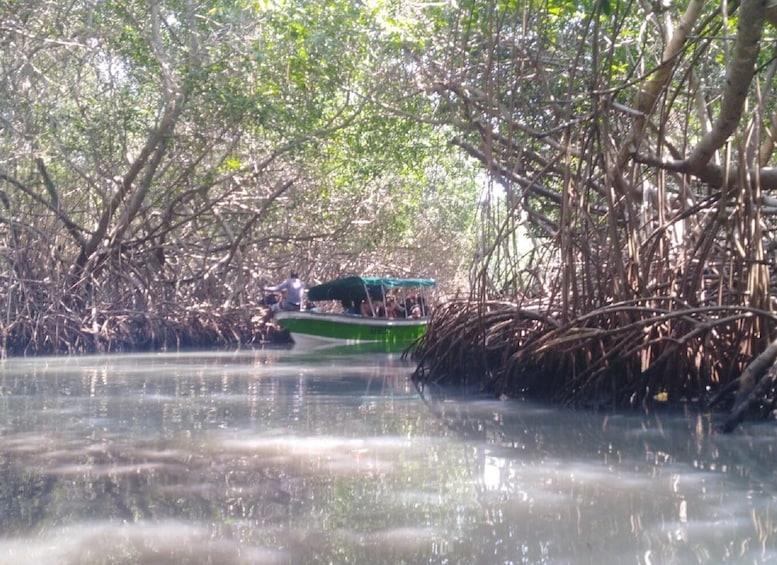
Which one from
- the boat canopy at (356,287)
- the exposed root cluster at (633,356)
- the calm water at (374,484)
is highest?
the boat canopy at (356,287)

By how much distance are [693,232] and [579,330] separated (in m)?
1.40

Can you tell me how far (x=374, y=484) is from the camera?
383cm

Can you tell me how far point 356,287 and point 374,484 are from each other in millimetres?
11588

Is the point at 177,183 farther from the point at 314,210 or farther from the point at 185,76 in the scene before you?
the point at 314,210

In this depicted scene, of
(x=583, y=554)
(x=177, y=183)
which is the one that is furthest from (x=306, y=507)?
(x=177, y=183)

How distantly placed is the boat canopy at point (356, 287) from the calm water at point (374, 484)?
8.25 m

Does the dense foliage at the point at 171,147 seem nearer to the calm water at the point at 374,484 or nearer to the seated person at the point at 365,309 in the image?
the seated person at the point at 365,309

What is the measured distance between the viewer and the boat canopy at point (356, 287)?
14.9 meters

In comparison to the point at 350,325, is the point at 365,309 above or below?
above

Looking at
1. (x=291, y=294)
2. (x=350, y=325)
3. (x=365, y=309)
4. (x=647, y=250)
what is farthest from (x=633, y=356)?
(x=365, y=309)

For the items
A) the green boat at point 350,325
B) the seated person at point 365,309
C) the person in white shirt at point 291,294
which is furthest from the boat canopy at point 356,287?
the person in white shirt at point 291,294

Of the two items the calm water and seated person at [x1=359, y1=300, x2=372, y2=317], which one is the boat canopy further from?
the calm water

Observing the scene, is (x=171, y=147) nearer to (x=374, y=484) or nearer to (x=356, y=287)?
(x=356, y=287)

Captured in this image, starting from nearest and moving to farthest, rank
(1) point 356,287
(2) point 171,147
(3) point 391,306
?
(2) point 171,147
(1) point 356,287
(3) point 391,306
